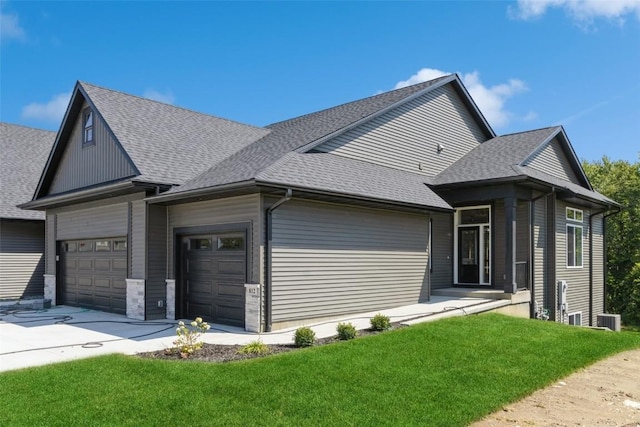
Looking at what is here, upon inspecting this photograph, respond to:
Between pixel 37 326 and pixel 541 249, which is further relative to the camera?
pixel 541 249

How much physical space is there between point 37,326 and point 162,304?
9.17 ft

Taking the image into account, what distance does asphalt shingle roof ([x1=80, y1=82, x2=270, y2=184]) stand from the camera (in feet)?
41.5

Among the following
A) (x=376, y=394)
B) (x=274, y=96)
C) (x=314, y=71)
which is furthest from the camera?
(x=274, y=96)

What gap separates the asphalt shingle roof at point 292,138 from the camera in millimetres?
11258

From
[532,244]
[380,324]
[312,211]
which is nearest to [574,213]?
[532,244]

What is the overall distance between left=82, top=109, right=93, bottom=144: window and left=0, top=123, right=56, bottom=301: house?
5250 mm

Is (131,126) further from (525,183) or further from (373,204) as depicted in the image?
(525,183)

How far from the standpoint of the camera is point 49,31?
1420 cm

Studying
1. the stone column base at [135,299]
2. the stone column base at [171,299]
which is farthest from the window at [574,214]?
the stone column base at [135,299]

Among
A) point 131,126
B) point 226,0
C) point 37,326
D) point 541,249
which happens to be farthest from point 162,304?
point 541,249

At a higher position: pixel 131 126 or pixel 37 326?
pixel 131 126

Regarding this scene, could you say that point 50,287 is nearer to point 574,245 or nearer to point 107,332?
point 107,332

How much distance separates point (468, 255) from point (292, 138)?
21.3 ft

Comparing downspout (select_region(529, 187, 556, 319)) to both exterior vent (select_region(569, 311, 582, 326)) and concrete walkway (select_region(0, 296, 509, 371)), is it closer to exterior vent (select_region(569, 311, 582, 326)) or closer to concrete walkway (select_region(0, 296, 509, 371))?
concrete walkway (select_region(0, 296, 509, 371))
